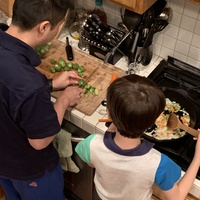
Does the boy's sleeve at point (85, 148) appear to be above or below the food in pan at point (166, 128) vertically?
above

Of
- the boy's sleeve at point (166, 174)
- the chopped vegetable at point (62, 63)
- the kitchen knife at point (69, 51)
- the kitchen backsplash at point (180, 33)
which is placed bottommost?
the chopped vegetable at point (62, 63)

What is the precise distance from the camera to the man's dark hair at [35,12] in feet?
3.69

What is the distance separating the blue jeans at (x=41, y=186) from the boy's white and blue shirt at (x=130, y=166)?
398mm

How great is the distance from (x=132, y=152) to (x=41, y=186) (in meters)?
0.62

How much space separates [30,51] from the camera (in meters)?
1.18

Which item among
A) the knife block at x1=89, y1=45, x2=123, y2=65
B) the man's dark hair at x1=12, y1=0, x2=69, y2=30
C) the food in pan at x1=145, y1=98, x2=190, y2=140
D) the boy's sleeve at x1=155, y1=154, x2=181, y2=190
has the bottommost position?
the food in pan at x1=145, y1=98, x2=190, y2=140

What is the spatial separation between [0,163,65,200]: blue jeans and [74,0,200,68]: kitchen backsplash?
0.77m

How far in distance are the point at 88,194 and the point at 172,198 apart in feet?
2.78

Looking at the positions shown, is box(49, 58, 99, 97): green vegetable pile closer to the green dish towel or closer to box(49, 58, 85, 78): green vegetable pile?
box(49, 58, 85, 78): green vegetable pile

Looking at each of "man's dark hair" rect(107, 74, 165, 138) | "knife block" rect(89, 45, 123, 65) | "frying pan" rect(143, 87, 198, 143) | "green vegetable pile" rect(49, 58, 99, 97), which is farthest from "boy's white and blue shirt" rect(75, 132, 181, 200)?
"knife block" rect(89, 45, 123, 65)

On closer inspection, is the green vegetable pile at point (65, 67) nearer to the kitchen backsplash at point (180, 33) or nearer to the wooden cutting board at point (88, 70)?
the wooden cutting board at point (88, 70)

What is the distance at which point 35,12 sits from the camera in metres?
1.12

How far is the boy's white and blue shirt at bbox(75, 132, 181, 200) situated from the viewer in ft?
3.59

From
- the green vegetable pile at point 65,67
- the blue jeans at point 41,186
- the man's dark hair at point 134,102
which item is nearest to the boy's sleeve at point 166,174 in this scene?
the man's dark hair at point 134,102
